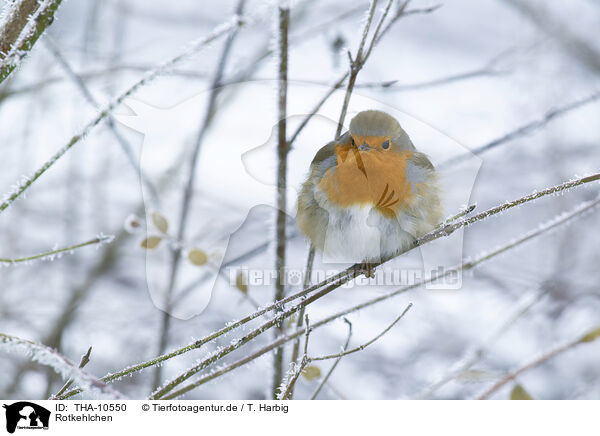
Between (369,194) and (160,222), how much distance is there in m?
0.52

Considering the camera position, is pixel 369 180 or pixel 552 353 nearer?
pixel 552 353

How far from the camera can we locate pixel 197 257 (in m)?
1.39

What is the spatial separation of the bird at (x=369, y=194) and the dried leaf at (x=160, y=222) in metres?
0.32

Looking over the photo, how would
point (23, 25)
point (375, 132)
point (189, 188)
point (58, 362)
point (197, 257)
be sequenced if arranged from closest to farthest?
point (58, 362), point (23, 25), point (375, 132), point (197, 257), point (189, 188)

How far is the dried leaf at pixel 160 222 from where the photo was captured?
1417mm

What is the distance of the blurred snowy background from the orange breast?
0.75 feet

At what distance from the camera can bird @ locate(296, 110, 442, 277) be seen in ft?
3.91

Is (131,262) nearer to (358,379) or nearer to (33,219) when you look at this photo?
(33,219)

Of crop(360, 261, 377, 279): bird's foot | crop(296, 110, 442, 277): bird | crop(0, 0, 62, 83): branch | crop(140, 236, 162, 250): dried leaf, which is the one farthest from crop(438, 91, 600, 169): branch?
crop(0, 0, 62, 83): branch

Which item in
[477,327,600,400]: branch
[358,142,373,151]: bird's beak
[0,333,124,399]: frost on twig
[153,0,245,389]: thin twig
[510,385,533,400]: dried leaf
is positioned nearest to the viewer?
[0,333,124,399]: frost on twig

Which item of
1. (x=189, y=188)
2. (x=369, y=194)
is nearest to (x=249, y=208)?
(x=189, y=188)

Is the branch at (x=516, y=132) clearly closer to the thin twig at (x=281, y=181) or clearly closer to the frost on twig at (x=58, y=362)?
the thin twig at (x=281, y=181)
